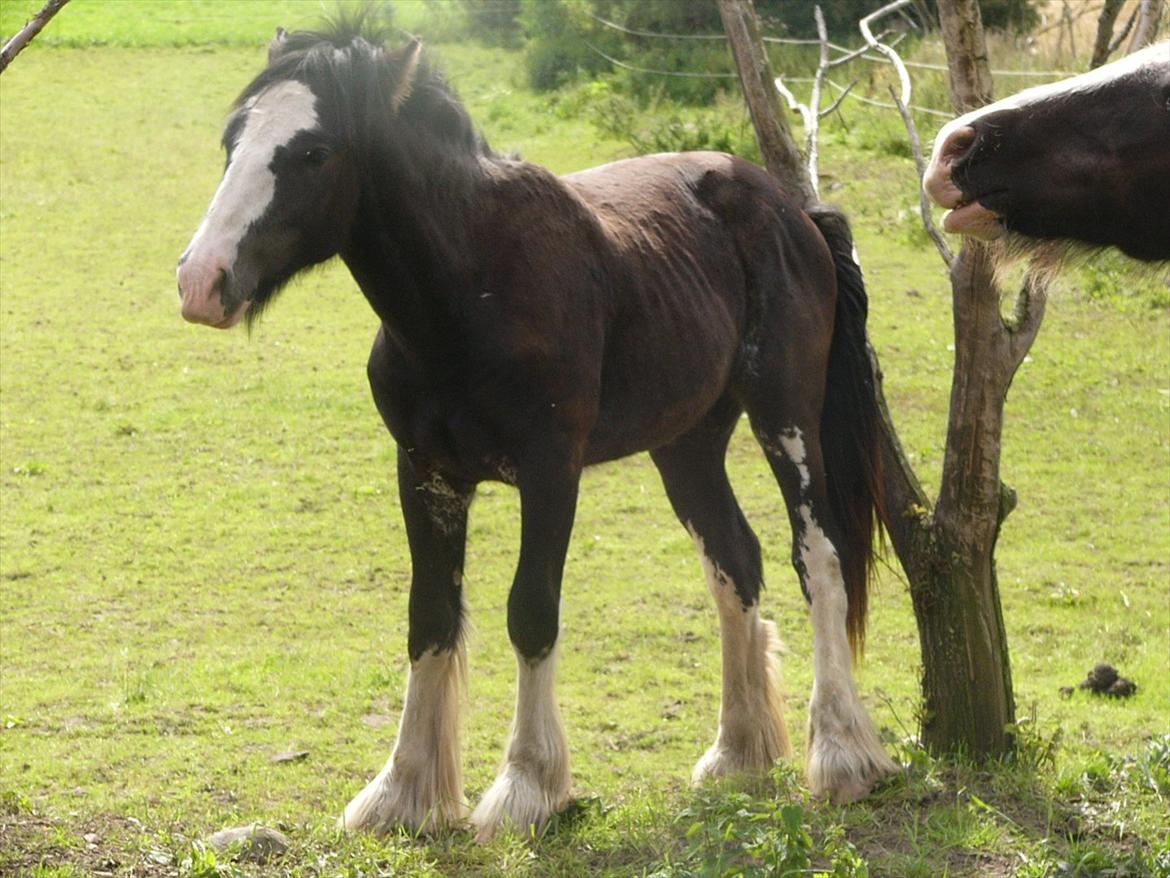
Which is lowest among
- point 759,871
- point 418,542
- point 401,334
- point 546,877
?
point 546,877

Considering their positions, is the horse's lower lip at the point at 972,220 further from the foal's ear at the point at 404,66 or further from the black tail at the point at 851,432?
the black tail at the point at 851,432

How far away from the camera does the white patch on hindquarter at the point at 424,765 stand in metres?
4.95

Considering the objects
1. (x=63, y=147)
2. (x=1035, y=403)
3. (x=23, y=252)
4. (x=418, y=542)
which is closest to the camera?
(x=418, y=542)

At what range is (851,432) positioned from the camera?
5.70 metres

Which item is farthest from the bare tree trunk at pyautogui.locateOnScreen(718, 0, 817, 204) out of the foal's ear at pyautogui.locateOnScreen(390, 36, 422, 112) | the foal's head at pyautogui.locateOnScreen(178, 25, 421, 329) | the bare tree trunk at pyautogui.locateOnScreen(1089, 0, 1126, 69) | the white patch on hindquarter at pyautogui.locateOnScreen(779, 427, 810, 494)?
the foal's head at pyautogui.locateOnScreen(178, 25, 421, 329)

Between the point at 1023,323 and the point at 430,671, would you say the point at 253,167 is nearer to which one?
the point at 430,671

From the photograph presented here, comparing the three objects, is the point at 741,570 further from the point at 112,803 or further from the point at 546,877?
the point at 112,803

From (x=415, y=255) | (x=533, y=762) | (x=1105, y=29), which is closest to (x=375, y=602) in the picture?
(x=533, y=762)

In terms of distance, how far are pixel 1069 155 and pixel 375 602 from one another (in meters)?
5.35

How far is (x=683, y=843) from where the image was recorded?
4.55 m

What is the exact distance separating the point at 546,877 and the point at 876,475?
205 cm

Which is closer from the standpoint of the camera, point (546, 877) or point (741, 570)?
point (546, 877)

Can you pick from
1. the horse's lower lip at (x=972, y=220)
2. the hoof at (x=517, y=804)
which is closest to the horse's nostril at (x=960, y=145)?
the horse's lower lip at (x=972, y=220)

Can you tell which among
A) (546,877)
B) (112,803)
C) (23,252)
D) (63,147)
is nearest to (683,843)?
(546,877)
